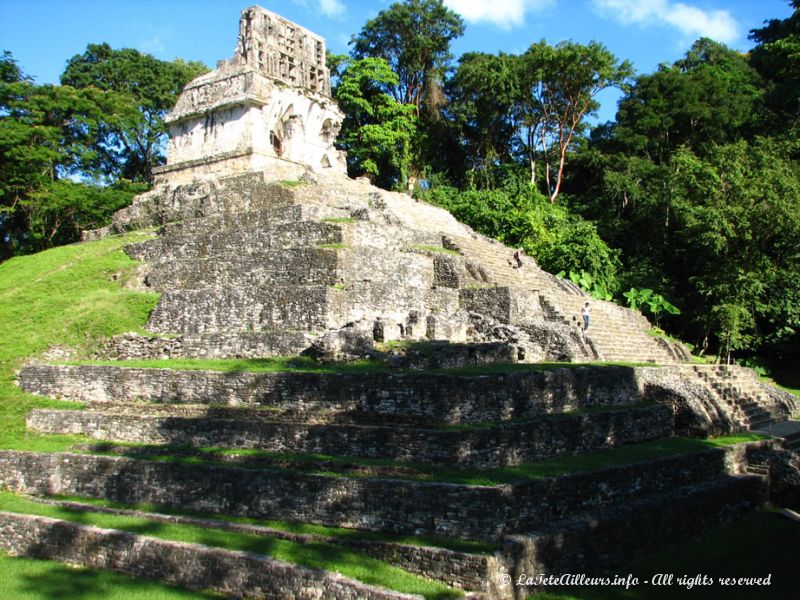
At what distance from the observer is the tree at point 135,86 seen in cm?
3653

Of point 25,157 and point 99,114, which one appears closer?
point 25,157

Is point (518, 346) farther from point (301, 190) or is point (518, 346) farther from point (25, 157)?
point (25, 157)

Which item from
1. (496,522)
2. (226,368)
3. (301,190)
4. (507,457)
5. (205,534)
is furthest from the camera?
(301,190)

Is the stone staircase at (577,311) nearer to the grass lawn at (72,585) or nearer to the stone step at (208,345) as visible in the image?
the stone step at (208,345)

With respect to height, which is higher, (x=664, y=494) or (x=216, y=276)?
(x=216, y=276)

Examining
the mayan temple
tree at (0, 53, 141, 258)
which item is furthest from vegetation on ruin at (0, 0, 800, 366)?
the mayan temple

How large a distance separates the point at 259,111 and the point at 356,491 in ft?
51.7

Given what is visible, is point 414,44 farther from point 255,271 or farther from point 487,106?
point 255,271

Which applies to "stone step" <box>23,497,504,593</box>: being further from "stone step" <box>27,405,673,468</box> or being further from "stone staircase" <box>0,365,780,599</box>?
"stone step" <box>27,405,673,468</box>

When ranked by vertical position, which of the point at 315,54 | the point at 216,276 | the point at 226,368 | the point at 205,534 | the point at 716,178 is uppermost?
the point at 315,54

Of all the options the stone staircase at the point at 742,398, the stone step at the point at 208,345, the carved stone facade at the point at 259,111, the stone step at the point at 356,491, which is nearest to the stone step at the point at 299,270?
the stone step at the point at 208,345

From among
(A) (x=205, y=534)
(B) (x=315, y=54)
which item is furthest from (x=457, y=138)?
(A) (x=205, y=534)

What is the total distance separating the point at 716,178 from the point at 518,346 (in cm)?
1445

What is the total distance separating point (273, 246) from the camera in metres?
16.4
